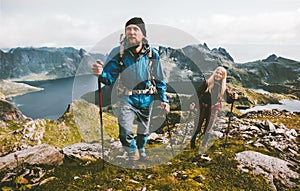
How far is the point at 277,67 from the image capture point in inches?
5782

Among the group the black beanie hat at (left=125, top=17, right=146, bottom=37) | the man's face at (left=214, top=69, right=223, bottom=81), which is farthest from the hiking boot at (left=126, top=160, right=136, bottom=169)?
the man's face at (left=214, top=69, right=223, bottom=81)

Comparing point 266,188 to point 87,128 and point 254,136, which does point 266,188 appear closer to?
point 254,136

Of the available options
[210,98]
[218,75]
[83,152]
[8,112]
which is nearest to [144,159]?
[83,152]

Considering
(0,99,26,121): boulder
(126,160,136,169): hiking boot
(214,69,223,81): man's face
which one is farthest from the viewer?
(0,99,26,121): boulder

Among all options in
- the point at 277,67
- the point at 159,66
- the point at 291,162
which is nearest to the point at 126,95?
the point at 159,66

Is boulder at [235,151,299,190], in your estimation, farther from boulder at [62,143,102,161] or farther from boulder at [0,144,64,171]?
boulder at [0,144,64,171]

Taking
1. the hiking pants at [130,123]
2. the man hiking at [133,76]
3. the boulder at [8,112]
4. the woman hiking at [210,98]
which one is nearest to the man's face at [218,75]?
the woman hiking at [210,98]

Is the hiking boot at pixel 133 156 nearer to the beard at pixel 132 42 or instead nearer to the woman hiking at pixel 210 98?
the woman hiking at pixel 210 98

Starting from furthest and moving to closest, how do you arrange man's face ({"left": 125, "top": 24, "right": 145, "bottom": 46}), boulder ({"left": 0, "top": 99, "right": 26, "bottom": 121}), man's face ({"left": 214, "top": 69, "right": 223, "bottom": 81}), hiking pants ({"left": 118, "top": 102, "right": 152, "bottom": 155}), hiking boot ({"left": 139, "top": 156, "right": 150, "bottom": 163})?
boulder ({"left": 0, "top": 99, "right": 26, "bottom": 121}) → man's face ({"left": 214, "top": 69, "right": 223, "bottom": 81}) → hiking boot ({"left": 139, "top": 156, "right": 150, "bottom": 163}) → hiking pants ({"left": 118, "top": 102, "right": 152, "bottom": 155}) → man's face ({"left": 125, "top": 24, "right": 145, "bottom": 46})

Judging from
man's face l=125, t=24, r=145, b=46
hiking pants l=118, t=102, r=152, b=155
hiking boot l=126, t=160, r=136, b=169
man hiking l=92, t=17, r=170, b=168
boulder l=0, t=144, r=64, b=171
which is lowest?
hiking boot l=126, t=160, r=136, b=169

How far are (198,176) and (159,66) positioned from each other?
10.4ft

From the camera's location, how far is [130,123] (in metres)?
6.50

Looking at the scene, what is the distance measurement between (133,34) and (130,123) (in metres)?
2.39

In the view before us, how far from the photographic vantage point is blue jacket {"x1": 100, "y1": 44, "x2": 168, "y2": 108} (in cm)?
599
